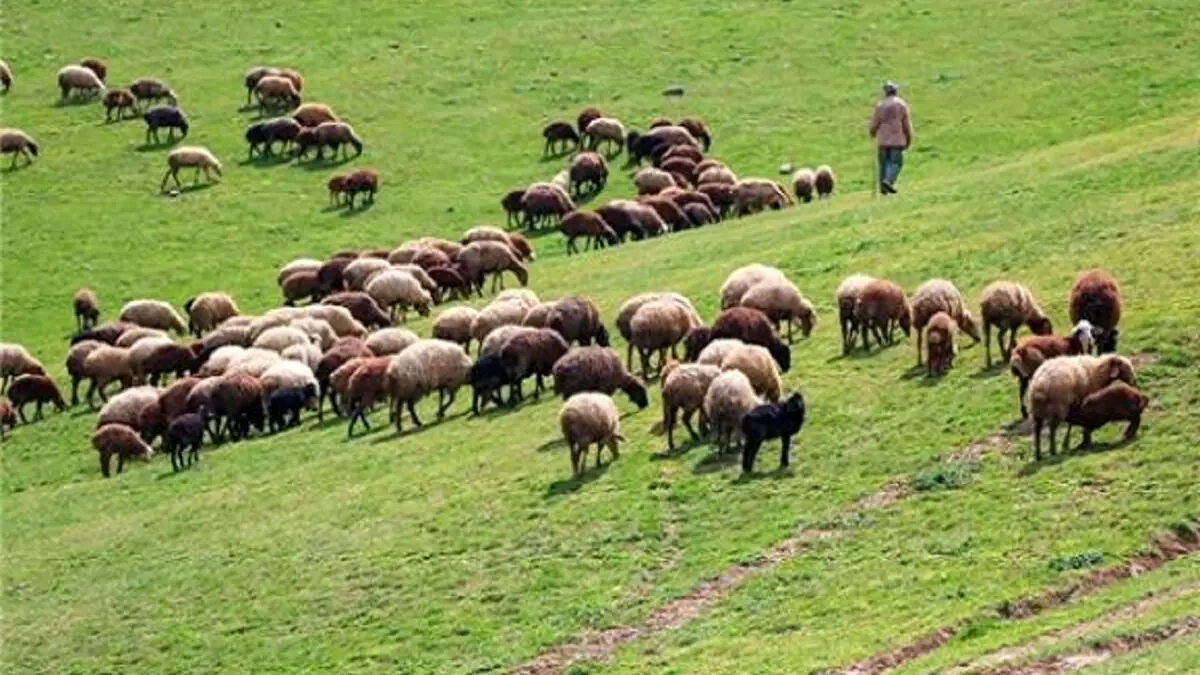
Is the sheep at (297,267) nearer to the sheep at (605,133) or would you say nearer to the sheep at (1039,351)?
the sheep at (605,133)

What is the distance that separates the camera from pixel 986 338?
101 ft

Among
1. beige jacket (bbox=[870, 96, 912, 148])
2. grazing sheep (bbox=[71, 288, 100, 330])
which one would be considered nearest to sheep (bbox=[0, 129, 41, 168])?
grazing sheep (bbox=[71, 288, 100, 330])

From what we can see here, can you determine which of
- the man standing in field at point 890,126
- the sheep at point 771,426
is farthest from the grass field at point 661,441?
the man standing in field at point 890,126

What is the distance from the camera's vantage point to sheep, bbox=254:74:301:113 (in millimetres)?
65500

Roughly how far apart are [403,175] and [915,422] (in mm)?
32418

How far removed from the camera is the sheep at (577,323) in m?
35.6

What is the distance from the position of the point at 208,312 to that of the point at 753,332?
1798cm

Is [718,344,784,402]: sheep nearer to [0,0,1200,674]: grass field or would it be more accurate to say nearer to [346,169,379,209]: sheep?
[0,0,1200,674]: grass field

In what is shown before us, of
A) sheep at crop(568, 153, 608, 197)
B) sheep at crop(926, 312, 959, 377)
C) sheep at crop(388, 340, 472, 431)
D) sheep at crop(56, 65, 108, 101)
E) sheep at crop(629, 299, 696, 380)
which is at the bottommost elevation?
sheep at crop(568, 153, 608, 197)

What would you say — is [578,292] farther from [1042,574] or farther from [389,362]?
[1042,574]

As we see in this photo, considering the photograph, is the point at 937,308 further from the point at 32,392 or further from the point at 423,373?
the point at 32,392

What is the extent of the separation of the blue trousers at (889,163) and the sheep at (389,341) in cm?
1212

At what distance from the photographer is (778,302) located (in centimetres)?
3456

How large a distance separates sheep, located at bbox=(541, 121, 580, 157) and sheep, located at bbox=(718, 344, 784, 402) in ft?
101
